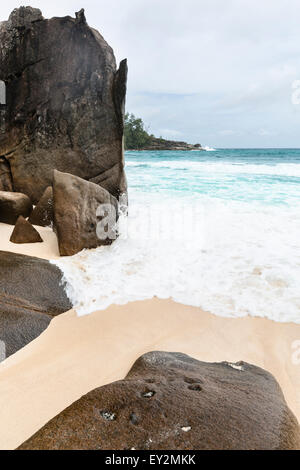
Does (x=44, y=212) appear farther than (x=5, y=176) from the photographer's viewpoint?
No

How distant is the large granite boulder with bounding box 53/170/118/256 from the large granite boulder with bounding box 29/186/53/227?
816mm

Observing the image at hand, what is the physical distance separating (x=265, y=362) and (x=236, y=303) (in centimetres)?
78

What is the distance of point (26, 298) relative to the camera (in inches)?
104

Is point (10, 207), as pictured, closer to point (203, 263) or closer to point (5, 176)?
point (5, 176)

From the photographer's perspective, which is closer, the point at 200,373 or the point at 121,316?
the point at 200,373

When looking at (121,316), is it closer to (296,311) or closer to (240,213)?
(296,311)

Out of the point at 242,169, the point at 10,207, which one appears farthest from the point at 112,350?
the point at 242,169

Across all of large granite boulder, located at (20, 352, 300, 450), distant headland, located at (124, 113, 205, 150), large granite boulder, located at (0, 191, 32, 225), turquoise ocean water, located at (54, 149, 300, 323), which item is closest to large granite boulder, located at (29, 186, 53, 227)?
large granite boulder, located at (0, 191, 32, 225)

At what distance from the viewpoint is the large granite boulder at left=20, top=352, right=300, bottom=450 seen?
118cm

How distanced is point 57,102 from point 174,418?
5.34m

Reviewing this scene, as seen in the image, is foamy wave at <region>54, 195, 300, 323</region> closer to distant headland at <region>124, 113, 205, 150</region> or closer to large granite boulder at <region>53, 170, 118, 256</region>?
large granite boulder at <region>53, 170, 118, 256</region>

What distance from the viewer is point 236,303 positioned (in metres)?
2.86

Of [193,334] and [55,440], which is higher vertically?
[55,440]

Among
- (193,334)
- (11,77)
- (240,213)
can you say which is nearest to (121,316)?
(193,334)
